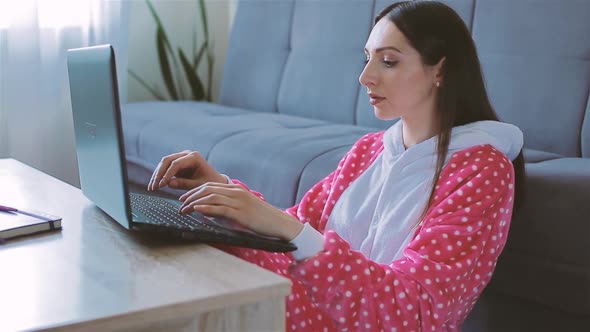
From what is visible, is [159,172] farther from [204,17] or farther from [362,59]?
[204,17]

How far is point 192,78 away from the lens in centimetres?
345

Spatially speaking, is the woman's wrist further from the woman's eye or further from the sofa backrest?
the sofa backrest

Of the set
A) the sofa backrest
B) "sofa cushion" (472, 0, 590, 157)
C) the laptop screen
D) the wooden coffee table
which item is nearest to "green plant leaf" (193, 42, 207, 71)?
the sofa backrest

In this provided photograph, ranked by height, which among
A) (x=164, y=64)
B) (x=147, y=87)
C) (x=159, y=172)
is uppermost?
(x=159, y=172)

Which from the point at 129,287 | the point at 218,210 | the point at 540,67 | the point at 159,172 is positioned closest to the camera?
the point at 129,287

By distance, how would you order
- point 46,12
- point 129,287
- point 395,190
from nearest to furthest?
point 129,287 → point 395,190 → point 46,12

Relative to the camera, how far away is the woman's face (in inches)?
52.4

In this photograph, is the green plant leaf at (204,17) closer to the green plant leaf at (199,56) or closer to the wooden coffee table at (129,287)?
the green plant leaf at (199,56)

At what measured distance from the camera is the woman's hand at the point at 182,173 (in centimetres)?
125

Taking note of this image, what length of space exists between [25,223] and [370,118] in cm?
151

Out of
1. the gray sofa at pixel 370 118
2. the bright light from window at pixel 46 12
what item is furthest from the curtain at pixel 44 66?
the gray sofa at pixel 370 118

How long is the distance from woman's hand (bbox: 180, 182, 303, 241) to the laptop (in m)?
0.01

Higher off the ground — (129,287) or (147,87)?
(129,287)

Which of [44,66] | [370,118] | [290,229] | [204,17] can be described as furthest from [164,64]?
[290,229]
